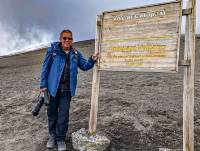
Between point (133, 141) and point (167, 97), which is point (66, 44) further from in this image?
point (167, 97)

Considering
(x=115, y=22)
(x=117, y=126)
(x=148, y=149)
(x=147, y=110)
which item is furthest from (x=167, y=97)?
(x=115, y=22)

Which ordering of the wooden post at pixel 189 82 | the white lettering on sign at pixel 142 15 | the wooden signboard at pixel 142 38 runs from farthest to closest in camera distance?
the white lettering on sign at pixel 142 15, the wooden signboard at pixel 142 38, the wooden post at pixel 189 82

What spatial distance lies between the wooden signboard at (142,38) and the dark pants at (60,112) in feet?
3.23

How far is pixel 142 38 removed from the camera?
6312 mm

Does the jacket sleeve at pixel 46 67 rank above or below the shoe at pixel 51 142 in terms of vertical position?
above

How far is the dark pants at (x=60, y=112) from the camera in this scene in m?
6.74

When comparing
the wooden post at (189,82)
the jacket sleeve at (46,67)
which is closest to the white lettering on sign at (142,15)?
the wooden post at (189,82)

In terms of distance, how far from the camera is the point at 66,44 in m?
6.69

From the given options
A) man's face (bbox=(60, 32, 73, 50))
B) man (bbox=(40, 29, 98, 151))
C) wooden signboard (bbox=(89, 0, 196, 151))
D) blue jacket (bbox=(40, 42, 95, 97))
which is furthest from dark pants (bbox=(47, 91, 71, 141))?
man's face (bbox=(60, 32, 73, 50))

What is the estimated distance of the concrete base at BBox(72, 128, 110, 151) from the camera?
670cm

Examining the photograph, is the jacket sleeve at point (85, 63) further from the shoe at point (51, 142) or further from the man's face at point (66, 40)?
the shoe at point (51, 142)

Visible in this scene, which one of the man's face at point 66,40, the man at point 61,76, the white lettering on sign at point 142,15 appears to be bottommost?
the man at point 61,76

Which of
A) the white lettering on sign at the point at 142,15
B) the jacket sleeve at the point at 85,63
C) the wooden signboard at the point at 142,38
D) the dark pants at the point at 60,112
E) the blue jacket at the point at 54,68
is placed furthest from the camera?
the jacket sleeve at the point at 85,63

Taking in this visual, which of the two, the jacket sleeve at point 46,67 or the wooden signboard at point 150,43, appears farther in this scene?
the jacket sleeve at point 46,67
